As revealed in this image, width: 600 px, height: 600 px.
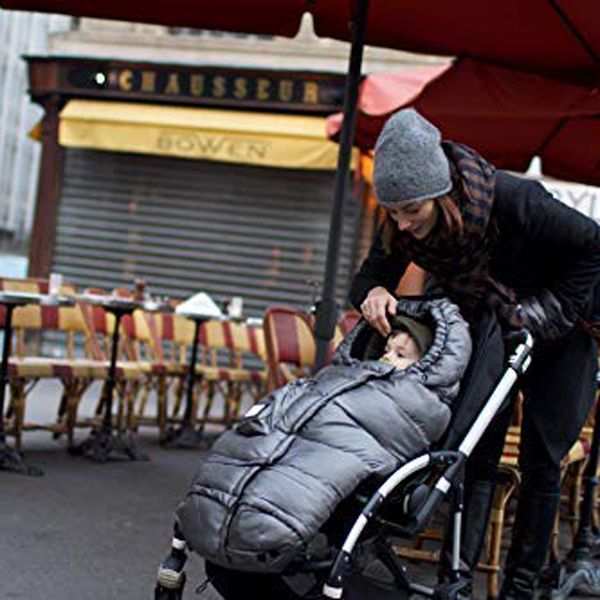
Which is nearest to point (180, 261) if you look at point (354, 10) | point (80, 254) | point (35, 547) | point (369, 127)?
point (80, 254)

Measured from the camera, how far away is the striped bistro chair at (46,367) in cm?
712

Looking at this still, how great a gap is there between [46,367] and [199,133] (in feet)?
29.6

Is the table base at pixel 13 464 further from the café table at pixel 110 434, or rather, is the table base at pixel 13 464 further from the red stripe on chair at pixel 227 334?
the red stripe on chair at pixel 227 334

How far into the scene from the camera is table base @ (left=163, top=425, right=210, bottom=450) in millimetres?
8773

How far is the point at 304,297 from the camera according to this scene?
16.1 m

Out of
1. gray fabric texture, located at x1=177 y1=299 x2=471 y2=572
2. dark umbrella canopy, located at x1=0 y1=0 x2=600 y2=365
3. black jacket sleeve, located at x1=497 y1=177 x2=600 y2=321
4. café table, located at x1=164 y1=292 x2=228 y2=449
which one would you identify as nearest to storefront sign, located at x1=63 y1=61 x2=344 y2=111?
café table, located at x1=164 y1=292 x2=228 y2=449

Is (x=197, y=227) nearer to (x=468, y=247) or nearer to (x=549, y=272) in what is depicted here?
(x=549, y=272)

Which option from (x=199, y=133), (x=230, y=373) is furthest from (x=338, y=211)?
(x=199, y=133)

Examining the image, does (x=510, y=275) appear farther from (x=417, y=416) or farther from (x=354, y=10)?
(x=354, y=10)

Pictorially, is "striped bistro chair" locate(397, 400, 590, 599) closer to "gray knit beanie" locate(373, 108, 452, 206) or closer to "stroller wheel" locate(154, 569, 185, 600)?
"gray knit beanie" locate(373, 108, 452, 206)

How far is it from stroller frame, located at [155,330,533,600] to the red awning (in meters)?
2.84

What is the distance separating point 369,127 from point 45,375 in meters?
2.84

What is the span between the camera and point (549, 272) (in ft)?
12.8

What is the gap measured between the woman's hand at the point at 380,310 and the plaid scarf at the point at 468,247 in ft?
0.57
